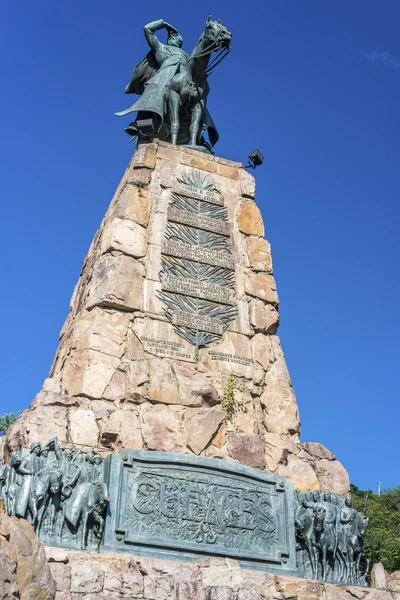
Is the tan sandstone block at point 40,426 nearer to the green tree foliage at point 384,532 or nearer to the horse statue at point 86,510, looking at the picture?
the horse statue at point 86,510

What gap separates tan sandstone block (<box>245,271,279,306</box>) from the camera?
10.1m

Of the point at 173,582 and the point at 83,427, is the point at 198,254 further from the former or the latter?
the point at 173,582

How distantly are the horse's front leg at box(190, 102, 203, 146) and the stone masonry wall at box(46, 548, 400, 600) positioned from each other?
6.31 metres

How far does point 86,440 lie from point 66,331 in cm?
226

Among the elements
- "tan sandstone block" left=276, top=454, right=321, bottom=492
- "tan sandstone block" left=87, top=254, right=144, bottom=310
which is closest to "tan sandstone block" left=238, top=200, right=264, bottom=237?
"tan sandstone block" left=87, top=254, right=144, bottom=310

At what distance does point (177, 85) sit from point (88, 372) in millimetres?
5169

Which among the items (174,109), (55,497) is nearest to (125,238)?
(174,109)

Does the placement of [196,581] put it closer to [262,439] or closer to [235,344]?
[262,439]

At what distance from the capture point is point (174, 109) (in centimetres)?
1155

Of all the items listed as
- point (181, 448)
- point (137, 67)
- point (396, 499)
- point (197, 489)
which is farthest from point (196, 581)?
point (396, 499)

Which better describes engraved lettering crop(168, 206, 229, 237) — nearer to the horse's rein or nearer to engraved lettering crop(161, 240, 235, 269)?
engraved lettering crop(161, 240, 235, 269)

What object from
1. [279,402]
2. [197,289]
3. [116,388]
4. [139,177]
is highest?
[139,177]

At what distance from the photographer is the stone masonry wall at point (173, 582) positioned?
6.89m

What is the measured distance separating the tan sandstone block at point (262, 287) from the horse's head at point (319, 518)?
2.83m
